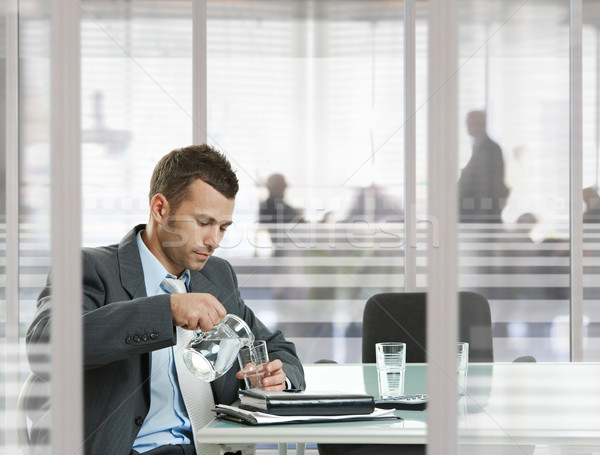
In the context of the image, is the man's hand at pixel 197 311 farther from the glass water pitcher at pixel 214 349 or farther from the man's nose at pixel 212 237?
the man's nose at pixel 212 237

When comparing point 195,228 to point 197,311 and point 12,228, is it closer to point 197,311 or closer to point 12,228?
point 197,311

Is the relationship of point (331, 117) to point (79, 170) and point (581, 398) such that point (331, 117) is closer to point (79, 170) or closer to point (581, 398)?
point (581, 398)

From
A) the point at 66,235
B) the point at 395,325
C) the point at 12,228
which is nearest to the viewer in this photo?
the point at 66,235

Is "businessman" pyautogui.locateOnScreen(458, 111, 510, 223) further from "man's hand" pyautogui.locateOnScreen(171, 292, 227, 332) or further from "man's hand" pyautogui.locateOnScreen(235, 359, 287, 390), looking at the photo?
"man's hand" pyautogui.locateOnScreen(235, 359, 287, 390)

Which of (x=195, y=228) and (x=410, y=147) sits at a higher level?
(x=410, y=147)

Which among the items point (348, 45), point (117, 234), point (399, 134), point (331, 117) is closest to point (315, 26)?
point (348, 45)

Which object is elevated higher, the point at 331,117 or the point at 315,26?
the point at 315,26

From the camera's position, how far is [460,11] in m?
0.43

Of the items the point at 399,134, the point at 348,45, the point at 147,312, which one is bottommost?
the point at 147,312

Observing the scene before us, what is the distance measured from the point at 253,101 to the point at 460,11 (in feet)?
7.36

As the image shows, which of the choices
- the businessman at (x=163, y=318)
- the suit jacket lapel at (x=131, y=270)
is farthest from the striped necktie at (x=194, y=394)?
the suit jacket lapel at (x=131, y=270)

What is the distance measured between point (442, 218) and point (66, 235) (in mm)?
227

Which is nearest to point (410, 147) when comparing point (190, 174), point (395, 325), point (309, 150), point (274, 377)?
point (309, 150)

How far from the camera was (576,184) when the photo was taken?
2377 mm
